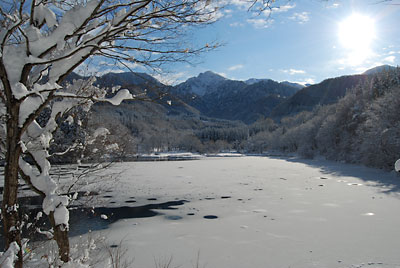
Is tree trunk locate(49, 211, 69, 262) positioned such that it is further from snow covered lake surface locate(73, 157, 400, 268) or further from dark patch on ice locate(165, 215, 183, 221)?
dark patch on ice locate(165, 215, 183, 221)

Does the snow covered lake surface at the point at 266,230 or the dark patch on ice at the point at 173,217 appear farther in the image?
the dark patch on ice at the point at 173,217

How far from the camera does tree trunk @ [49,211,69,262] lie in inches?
119

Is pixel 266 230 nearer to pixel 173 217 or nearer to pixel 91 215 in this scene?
pixel 173 217

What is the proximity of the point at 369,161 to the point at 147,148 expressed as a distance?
88.8 meters

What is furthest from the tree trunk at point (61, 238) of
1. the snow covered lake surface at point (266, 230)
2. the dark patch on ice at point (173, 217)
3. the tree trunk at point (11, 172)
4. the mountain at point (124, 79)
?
the dark patch on ice at point (173, 217)

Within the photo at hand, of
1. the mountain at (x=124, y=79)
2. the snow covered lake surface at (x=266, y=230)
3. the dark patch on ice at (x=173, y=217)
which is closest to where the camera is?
the mountain at (x=124, y=79)

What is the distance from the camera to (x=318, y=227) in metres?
9.05

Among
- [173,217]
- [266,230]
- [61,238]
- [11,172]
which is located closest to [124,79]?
[11,172]

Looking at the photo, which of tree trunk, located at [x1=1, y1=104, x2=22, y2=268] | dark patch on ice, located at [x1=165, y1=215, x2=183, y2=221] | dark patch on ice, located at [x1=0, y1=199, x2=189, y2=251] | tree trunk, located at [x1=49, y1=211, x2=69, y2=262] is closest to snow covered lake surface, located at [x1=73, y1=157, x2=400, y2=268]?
dark patch on ice, located at [x1=165, y1=215, x2=183, y2=221]

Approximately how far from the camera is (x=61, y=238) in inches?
122

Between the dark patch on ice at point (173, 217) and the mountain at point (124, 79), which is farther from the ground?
the mountain at point (124, 79)

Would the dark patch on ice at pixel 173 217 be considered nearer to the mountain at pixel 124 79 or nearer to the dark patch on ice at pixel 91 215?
the dark patch on ice at pixel 91 215

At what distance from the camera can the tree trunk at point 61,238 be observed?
3.02m

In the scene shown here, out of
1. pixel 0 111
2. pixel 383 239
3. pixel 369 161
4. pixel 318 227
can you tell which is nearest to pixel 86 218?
pixel 318 227
